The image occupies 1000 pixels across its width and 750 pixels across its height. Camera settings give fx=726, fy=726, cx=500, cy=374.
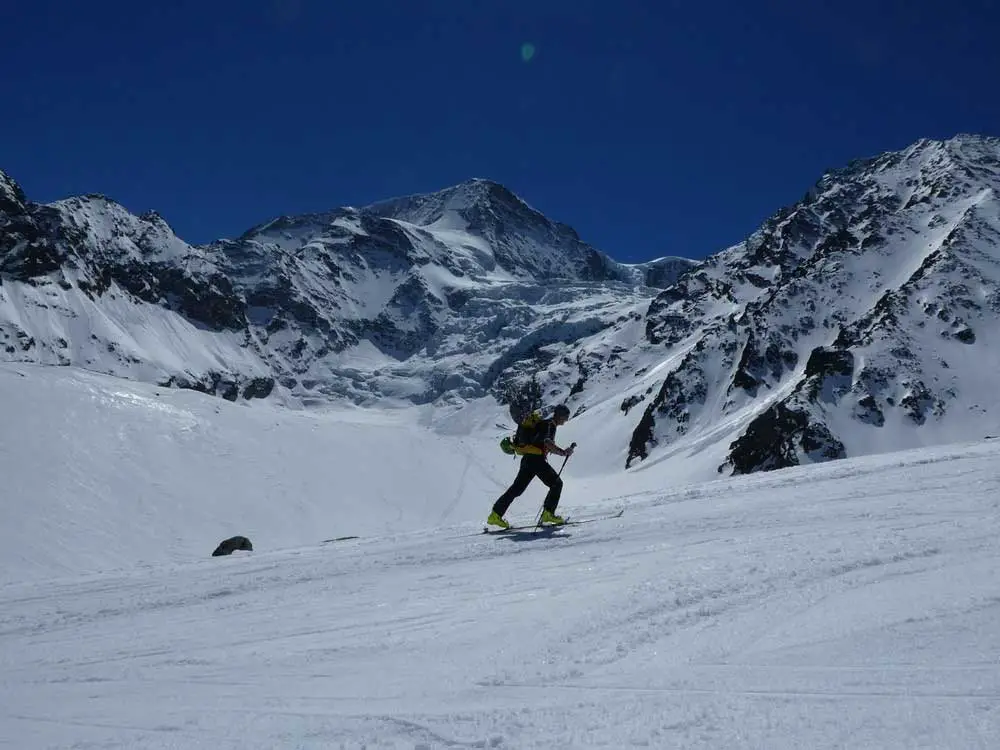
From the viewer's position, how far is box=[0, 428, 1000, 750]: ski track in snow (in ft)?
14.3

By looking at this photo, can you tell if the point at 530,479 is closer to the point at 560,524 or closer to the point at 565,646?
the point at 560,524

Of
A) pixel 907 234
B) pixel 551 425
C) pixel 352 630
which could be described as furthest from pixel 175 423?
pixel 907 234

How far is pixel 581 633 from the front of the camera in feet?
19.5

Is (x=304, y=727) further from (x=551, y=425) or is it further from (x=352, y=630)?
(x=551, y=425)

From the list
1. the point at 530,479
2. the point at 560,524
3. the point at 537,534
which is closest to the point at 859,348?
the point at 560,524

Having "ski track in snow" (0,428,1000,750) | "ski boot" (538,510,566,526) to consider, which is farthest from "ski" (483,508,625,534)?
"ski track in snow" (0,428,1000,750)

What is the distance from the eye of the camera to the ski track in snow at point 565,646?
436 cm

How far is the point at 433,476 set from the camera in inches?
2426

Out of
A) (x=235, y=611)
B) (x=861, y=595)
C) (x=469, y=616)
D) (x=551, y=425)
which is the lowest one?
(x=861, y=595)

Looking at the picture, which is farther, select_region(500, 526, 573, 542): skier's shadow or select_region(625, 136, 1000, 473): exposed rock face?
select_region(625, 136, 1000, 473): exposed rock face

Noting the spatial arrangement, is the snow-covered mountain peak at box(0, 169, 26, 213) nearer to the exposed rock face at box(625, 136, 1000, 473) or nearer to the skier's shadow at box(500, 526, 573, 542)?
the exposed rock face at box(625, 136, 1000, 473)

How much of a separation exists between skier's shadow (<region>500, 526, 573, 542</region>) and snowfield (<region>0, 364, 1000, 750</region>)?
11cm

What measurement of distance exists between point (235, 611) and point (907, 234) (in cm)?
16812

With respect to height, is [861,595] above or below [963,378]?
below
